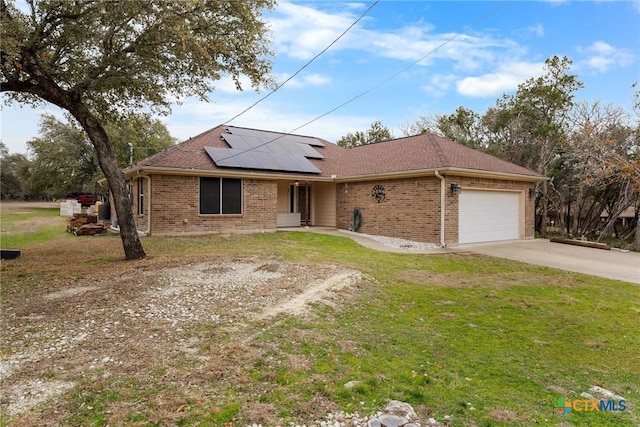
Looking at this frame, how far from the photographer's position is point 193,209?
43.9 feet

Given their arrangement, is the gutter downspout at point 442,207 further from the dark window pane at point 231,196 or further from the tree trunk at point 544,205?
the tree trunk at point 544,205

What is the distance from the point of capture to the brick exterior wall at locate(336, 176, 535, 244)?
12328 millimetres

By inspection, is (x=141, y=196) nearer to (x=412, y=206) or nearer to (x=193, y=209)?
(x=193, y=209)

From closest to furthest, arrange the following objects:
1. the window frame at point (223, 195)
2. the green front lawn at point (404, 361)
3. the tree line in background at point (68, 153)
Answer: the green front lawn at point (404, 361)
the window frame at point (223, 195)
the tree line in background at point (68, 153)

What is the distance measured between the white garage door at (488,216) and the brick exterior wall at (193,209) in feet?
24.3

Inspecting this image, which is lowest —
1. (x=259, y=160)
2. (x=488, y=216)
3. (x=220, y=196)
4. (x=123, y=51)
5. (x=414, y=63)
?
(x=488, y=216)

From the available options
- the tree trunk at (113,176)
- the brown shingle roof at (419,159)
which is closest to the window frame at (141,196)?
the tree trunk at (113,176)

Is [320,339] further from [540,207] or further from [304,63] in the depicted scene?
[540,207]

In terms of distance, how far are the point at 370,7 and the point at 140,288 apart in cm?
729

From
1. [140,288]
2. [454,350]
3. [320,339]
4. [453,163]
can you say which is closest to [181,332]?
[320,339]

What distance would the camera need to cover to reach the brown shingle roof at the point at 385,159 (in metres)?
13.0

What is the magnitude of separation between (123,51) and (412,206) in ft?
32.2

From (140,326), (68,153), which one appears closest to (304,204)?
(140,326)

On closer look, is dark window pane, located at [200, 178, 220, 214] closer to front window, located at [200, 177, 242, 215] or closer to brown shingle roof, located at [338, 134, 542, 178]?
front window, located at [200, 177, 242, 215]
